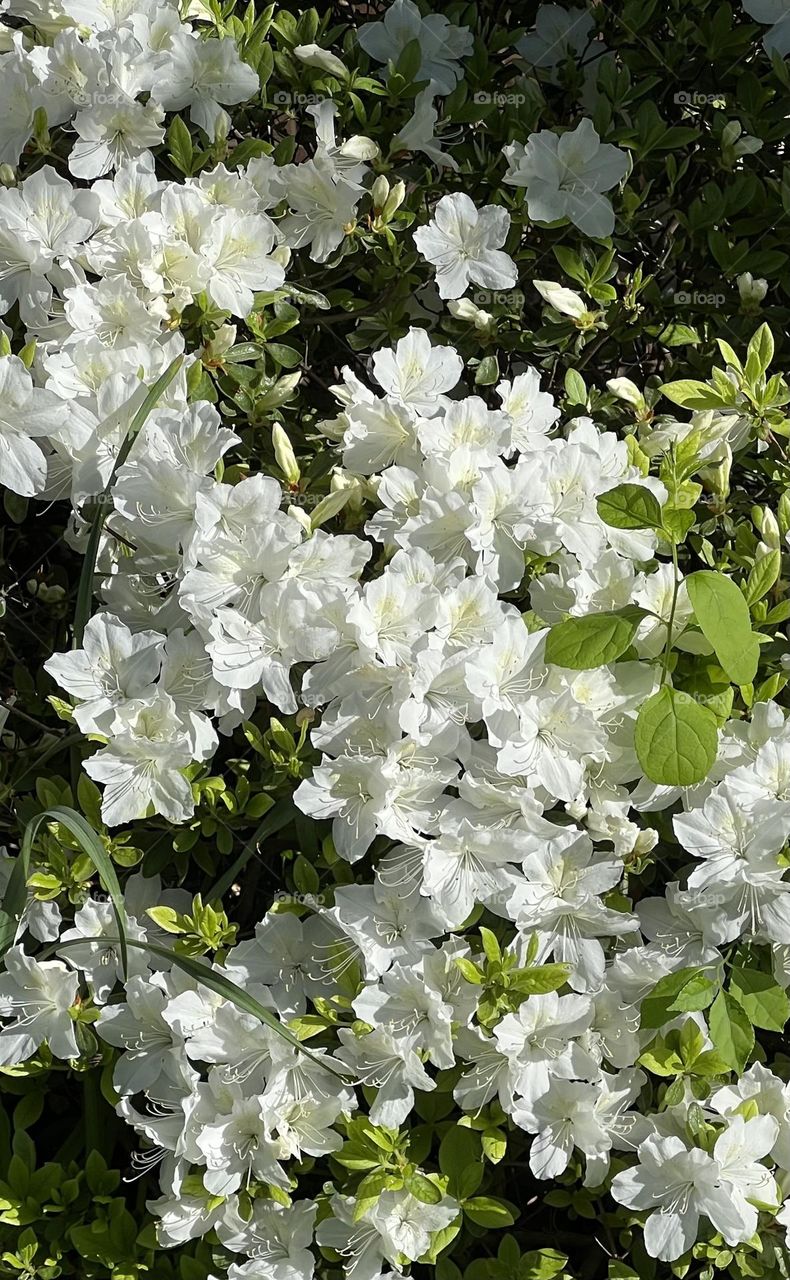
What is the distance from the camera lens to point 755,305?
185 cm

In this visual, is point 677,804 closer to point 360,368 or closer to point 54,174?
point 360,368

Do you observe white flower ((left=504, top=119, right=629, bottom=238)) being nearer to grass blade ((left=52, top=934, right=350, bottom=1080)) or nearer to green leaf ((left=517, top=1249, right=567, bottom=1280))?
grass blade ((left=52, top=934, right=350, bottom=1080))

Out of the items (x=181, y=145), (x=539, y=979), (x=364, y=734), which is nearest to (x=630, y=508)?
(x=364, y=734)

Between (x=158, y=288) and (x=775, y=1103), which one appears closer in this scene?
(x=775, y=1103)

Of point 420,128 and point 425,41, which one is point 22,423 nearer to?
point 420,128

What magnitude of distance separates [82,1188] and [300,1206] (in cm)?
34

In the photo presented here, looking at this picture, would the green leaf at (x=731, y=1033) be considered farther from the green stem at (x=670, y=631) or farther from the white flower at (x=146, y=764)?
the white flower at (x=146, y=764)

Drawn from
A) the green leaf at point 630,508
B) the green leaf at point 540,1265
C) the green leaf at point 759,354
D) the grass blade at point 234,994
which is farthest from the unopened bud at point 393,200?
the green leaf at point 540,1265

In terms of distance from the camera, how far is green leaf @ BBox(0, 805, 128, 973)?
1306mm

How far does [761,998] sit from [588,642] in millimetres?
453

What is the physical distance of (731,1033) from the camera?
52.2 inches

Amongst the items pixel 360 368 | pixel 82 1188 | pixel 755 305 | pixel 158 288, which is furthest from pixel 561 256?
pixel 82 1188

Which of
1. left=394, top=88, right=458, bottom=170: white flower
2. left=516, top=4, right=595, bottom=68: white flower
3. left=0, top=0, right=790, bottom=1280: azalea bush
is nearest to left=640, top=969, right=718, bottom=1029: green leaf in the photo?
left=0, top=0, right=790, bottom=1280: azalea bush

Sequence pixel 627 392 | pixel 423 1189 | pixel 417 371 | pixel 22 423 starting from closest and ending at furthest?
pixel 423 1189 → pixel 22 423 → pixel 417 371 → pixel 627 392
